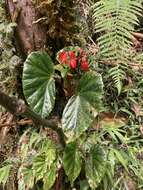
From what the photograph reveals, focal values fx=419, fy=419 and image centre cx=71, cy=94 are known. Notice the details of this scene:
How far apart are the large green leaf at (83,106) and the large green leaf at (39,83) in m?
0.09

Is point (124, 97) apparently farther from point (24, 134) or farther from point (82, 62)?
point (24, 134)

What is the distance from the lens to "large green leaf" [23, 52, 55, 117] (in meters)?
1.66

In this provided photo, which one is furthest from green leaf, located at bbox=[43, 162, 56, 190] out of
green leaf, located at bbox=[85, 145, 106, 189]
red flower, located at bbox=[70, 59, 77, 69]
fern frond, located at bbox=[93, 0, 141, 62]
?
fern frond, located at bbox=[93, 0, 141, 62]

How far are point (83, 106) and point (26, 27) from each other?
0.54m

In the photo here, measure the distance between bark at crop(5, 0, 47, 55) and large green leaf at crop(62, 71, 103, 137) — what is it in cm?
38

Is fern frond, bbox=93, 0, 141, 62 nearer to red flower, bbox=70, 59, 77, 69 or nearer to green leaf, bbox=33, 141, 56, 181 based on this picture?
red flower, bbox=70, 59, 77, 69

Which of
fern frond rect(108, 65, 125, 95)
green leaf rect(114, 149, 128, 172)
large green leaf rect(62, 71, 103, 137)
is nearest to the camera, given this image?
large green leaf rect(62, 71, 103, 137)

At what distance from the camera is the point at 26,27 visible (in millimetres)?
1975

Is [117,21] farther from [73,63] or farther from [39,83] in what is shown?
[39,83]

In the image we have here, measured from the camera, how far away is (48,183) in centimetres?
175

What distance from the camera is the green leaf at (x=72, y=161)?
1.70 metres

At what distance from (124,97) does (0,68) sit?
0.63 m

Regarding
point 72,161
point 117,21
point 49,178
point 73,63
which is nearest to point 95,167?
point 72,161

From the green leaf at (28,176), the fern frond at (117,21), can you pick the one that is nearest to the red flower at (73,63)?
the fern frond at (117,21)
